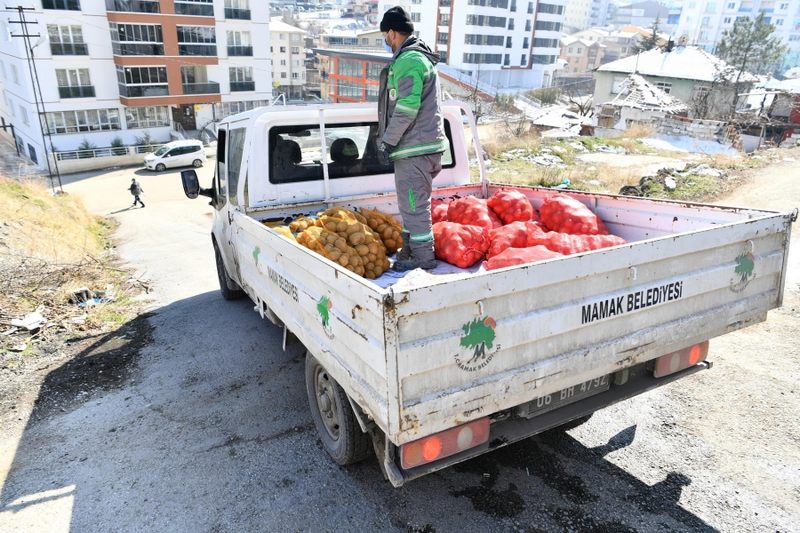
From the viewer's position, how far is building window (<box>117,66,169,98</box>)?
32250 mm

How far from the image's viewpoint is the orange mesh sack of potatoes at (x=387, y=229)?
4.30m

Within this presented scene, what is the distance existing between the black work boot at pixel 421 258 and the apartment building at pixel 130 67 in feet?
112

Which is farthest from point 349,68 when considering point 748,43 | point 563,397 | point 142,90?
point 563,397

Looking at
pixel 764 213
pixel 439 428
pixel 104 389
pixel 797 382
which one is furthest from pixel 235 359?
pixel 797 382

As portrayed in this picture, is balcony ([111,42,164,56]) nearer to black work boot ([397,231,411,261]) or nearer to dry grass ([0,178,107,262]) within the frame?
dry grass ([0,178,107,262])

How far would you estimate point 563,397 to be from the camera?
10.0 feet

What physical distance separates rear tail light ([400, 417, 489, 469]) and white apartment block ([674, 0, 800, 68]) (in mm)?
116114

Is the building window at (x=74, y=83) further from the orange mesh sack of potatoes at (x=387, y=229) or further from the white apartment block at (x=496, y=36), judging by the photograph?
the white apartment block at (x=496, y=36)

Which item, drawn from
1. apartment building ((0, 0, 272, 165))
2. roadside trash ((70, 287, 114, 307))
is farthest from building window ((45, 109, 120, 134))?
roadside trash ((70, 287, 114, 307))

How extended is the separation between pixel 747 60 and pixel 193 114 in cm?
5423

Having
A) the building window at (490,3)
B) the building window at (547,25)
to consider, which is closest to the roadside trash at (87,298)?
the building window at (490,3)

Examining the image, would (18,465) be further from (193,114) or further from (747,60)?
(747,60)

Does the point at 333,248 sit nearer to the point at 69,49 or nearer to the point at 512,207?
the point at 512,207

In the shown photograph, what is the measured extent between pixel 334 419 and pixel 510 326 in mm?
1603
